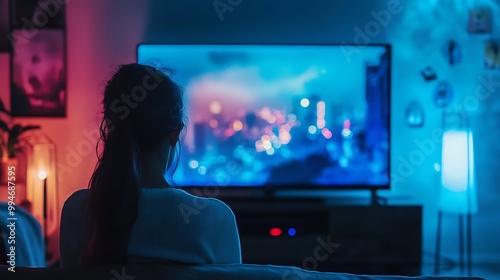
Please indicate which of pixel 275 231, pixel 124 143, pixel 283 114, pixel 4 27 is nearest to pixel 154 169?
pixel 124 143

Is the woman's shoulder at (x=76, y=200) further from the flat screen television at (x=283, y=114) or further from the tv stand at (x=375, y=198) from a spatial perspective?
the tv stand at (x=375, y=198)

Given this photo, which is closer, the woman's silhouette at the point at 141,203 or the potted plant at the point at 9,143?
the woman's silhouette at the point at 141,203

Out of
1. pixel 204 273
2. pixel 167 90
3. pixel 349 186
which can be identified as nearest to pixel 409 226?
pixel 349 186

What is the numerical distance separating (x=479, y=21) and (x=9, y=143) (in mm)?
3291

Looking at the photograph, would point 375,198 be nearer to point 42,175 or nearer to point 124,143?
point 42,175

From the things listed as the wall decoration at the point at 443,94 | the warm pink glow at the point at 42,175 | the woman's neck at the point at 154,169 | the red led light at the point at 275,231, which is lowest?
the red led light at the point at 275,231

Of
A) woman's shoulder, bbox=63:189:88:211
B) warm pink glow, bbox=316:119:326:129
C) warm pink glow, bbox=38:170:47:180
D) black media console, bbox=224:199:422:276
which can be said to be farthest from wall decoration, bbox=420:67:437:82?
woman's shoulder, bbox=63:189:88:211

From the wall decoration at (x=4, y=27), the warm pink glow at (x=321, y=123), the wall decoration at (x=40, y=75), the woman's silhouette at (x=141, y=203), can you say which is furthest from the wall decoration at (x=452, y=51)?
the woman's silhouette at (x=141, y=203)

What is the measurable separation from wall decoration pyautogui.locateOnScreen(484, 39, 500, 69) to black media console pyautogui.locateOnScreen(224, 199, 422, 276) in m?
1.21

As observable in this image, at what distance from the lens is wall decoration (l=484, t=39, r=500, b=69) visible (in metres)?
4.02

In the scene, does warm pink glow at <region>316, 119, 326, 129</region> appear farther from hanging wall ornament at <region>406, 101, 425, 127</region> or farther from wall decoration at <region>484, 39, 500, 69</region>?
wall decoration at <region>484, 39, 500, 69</region>

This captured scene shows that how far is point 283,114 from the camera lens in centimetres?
376

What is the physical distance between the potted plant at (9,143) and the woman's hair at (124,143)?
285 centimetres

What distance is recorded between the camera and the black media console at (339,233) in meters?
3.59
